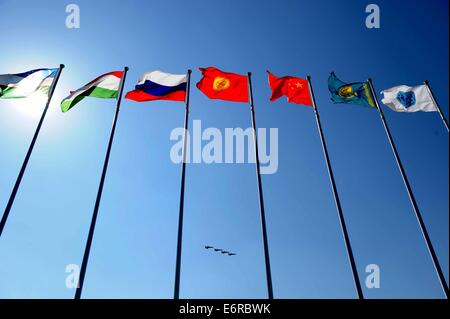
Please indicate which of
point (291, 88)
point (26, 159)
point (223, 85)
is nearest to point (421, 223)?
point (291, 88)

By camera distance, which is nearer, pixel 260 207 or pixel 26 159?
pixel 260 207

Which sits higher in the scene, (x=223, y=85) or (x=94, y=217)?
(x=223, y=85)

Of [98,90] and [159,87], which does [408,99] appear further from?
[98,90]

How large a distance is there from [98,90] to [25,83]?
3.63 metres

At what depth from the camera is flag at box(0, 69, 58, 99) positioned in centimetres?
1446

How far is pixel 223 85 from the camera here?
15.4 m

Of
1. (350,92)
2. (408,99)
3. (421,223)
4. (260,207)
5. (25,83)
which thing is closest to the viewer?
(421,223)

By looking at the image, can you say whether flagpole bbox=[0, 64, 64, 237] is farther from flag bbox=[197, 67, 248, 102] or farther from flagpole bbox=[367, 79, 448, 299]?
flagpole bbox=[367, 79, 448, 299]

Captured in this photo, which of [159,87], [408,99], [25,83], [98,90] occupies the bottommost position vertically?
[408,99]

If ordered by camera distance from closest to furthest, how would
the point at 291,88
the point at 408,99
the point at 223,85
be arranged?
the point at 223,85 < the point at 408,99 < the point at 291,88

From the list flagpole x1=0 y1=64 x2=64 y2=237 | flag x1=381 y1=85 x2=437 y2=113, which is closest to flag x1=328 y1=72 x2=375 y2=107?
flag x1=381 y1=85 x2=437 y2=113

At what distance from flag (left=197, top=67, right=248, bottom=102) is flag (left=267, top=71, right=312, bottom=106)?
1.47 m
